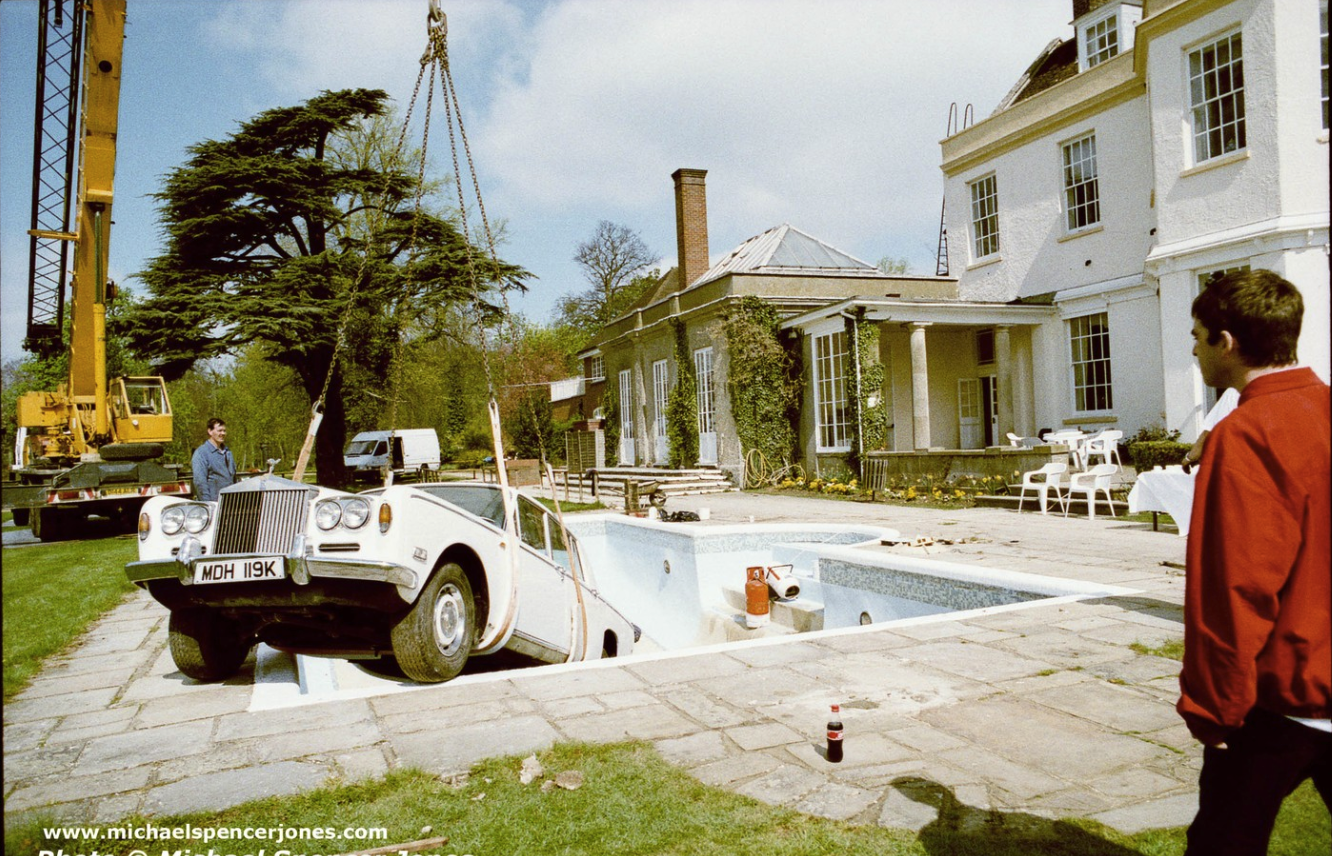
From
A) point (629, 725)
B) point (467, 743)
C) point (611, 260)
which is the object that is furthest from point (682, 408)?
point (611, 260)

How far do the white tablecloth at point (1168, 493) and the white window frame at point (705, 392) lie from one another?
14993 mm

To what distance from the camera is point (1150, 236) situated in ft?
54.5

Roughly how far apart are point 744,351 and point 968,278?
6008 mm

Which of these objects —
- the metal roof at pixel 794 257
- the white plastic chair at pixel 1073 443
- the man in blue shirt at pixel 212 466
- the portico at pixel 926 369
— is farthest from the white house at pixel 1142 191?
the man in blue shirt at pixel 212 466

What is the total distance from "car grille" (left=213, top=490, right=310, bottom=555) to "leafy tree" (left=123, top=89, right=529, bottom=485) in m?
14.9

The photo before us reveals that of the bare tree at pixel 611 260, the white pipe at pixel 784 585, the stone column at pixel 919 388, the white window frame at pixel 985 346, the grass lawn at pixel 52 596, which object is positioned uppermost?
the bare tree at pixel 611 260

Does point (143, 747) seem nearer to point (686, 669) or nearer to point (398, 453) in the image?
point (686, 669)

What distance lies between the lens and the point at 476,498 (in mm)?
6312

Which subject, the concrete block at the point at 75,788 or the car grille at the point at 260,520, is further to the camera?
the car grille at the point at 260,520

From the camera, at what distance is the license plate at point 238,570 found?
5090 mm

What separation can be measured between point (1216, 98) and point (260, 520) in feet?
50.0

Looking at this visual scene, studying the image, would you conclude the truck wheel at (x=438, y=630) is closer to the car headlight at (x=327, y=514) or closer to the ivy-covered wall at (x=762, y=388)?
the car headlight at (x=327, y=514)

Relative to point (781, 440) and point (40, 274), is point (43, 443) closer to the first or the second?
point (40, 274)

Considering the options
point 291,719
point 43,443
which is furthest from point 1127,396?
point 43,443
